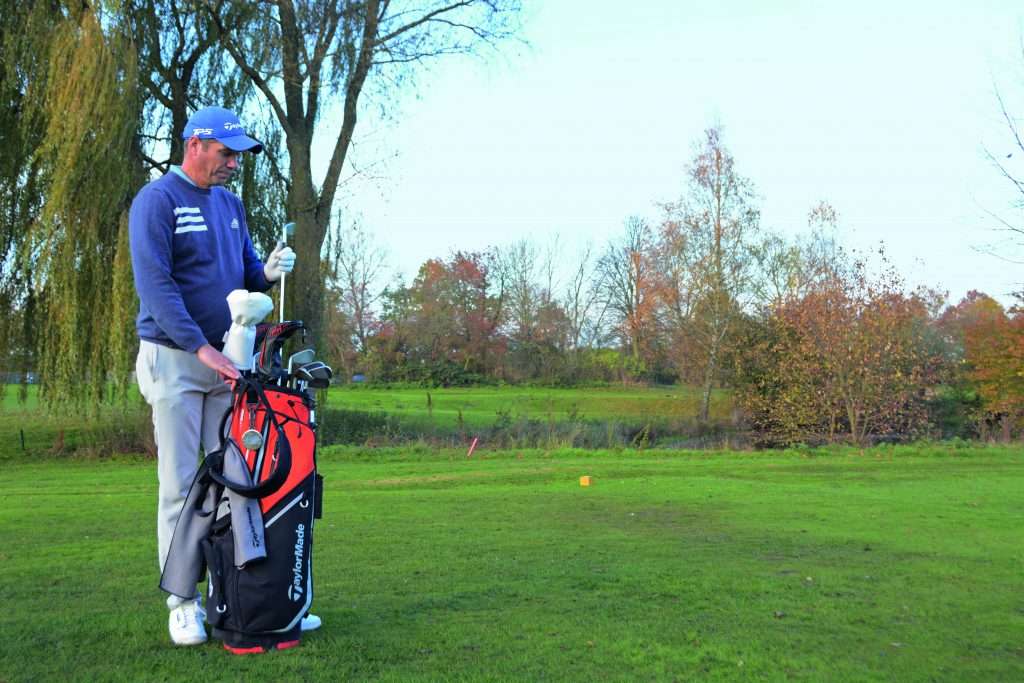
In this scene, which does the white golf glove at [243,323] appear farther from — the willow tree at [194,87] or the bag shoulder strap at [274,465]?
the willow tree at [194,87]

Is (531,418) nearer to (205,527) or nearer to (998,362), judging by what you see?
(998,362)

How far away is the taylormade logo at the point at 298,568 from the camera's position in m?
3.48

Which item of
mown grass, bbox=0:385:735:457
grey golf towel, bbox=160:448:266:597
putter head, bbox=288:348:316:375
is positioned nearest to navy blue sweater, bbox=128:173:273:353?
putter head, bbox=288:348:316:375

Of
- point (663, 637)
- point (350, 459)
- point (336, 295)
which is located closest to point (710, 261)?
point (336, 295)

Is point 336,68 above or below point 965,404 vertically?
above

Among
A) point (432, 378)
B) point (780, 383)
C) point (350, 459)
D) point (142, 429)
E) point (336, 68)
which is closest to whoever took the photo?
point (350, 459)

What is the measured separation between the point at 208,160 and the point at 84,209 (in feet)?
39.6

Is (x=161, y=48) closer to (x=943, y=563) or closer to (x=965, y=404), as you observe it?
(x=943, y=563)

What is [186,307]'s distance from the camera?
3.80 metres

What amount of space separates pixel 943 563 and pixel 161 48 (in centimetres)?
1696

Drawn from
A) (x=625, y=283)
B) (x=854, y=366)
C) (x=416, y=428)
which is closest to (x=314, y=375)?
(x=416, y=428)

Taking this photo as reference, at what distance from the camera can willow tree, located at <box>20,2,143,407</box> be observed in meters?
→ 13.9

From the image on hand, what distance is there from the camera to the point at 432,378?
149ft

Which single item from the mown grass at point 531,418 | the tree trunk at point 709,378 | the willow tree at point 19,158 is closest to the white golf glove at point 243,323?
the willow tree at point 19,158
